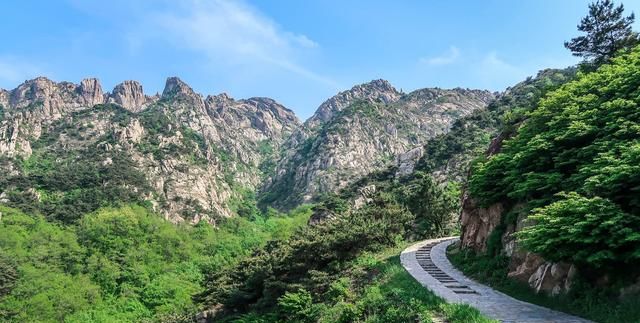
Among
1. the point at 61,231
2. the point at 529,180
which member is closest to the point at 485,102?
the point at 61,231

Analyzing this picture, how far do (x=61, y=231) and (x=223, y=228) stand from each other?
35913mm

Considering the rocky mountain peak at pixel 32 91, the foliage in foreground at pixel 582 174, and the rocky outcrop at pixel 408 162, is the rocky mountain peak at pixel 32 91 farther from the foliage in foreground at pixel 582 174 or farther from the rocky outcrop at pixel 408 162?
the foliage in foreground at pixel 582 174

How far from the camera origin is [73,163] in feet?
330

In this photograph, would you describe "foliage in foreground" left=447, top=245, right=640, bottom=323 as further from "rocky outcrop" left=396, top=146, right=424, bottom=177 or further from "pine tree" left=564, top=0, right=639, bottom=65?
"rocky outcrop" left=396, top=146, right=424, bottom=177

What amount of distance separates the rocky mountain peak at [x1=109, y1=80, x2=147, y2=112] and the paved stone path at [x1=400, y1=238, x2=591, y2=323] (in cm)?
18399

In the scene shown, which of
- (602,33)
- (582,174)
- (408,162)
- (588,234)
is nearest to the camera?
(588,234)

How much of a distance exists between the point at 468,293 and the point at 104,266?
51161 millimetres

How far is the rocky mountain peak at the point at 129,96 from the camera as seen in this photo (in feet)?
603

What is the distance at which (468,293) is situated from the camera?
13109 mm

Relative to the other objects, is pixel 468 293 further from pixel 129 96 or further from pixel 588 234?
pixel 129 96

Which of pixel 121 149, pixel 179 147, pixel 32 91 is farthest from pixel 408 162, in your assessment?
pixel 32 91

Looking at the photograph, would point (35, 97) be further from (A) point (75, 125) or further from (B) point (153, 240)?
(B) point (153, 240)

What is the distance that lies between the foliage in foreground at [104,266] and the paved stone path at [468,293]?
20095mm

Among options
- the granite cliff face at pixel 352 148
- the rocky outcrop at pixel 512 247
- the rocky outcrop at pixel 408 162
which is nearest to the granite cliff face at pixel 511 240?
the rocky outcrop at pixel 512 247
